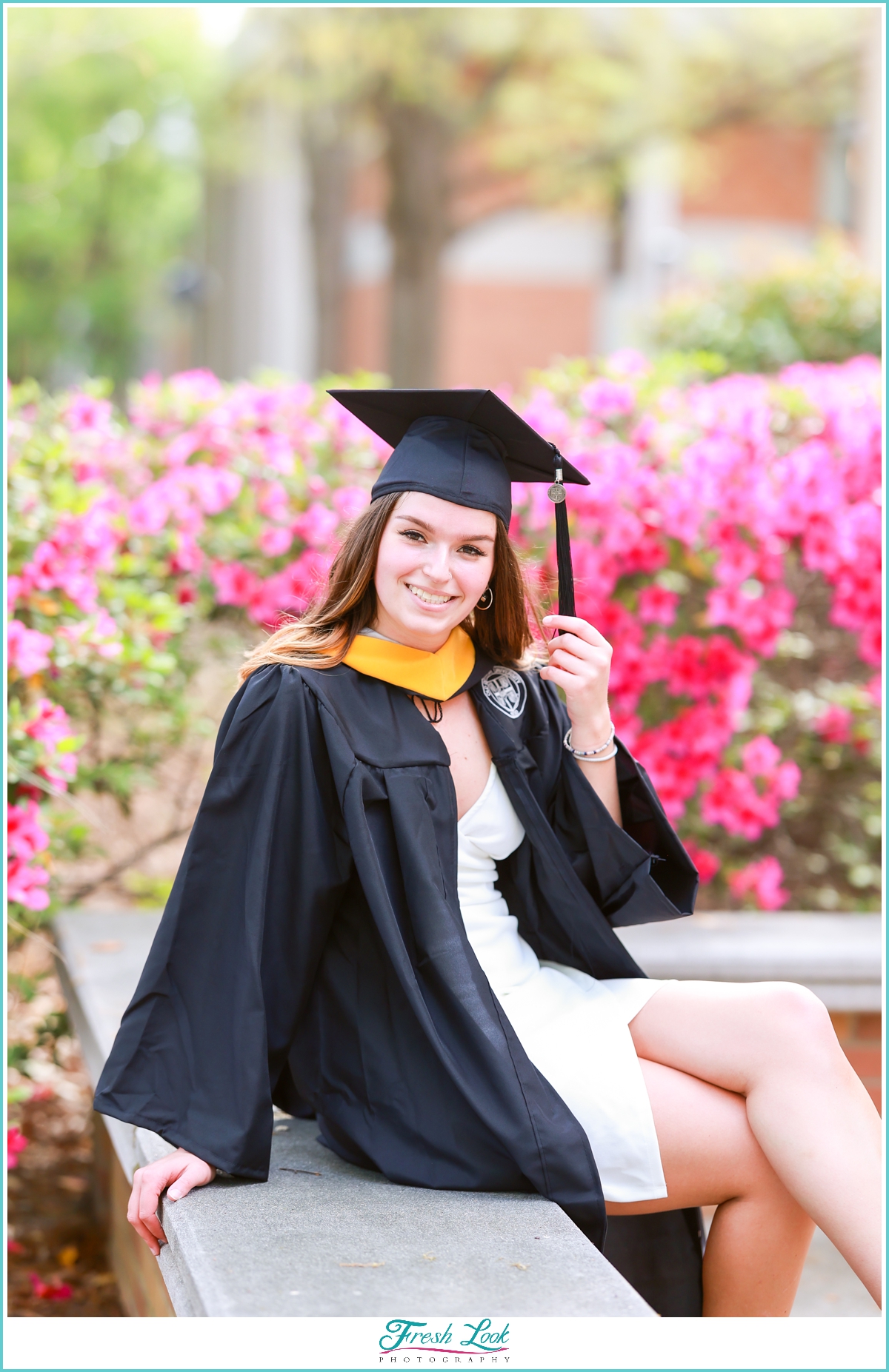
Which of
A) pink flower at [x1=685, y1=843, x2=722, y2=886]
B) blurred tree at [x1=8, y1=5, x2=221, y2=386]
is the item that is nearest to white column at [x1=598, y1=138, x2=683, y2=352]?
blurred tree at [x1=8, y1=5, x2=221, y2=386]

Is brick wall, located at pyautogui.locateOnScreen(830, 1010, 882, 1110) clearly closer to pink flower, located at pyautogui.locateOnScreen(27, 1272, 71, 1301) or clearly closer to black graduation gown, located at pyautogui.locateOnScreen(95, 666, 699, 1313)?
black graduation gown, located at pyautogui.locateOnScreen(95, 666, 699, 1313)

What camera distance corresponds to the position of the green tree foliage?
7.52 meters

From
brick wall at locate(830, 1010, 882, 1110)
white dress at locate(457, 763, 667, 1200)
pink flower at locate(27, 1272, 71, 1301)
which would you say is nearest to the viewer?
white dress at locate(457, 763, 667, 1200)

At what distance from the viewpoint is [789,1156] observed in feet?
6.69

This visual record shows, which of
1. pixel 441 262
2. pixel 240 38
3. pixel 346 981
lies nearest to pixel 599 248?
pixel 240 38

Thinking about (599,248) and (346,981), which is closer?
(346,981)

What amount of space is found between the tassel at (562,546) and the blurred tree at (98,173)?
6.81m

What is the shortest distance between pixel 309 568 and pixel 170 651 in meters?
0.46

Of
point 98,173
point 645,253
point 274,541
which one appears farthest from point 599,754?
point 98,173

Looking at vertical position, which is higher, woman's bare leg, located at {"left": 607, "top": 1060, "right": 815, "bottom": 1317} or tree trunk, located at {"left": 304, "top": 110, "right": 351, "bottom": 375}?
tree trunk, located at {"left": 304, "top": 110, "right": 351, "bottom": 375}

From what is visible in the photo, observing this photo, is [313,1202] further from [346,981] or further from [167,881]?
[167,881]

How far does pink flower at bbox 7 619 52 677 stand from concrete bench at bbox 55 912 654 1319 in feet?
3.82

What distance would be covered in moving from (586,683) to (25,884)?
4.72 ft

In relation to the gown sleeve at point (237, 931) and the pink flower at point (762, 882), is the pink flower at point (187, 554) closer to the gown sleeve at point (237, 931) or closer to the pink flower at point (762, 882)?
the gown sleeve at point (237, 931)
